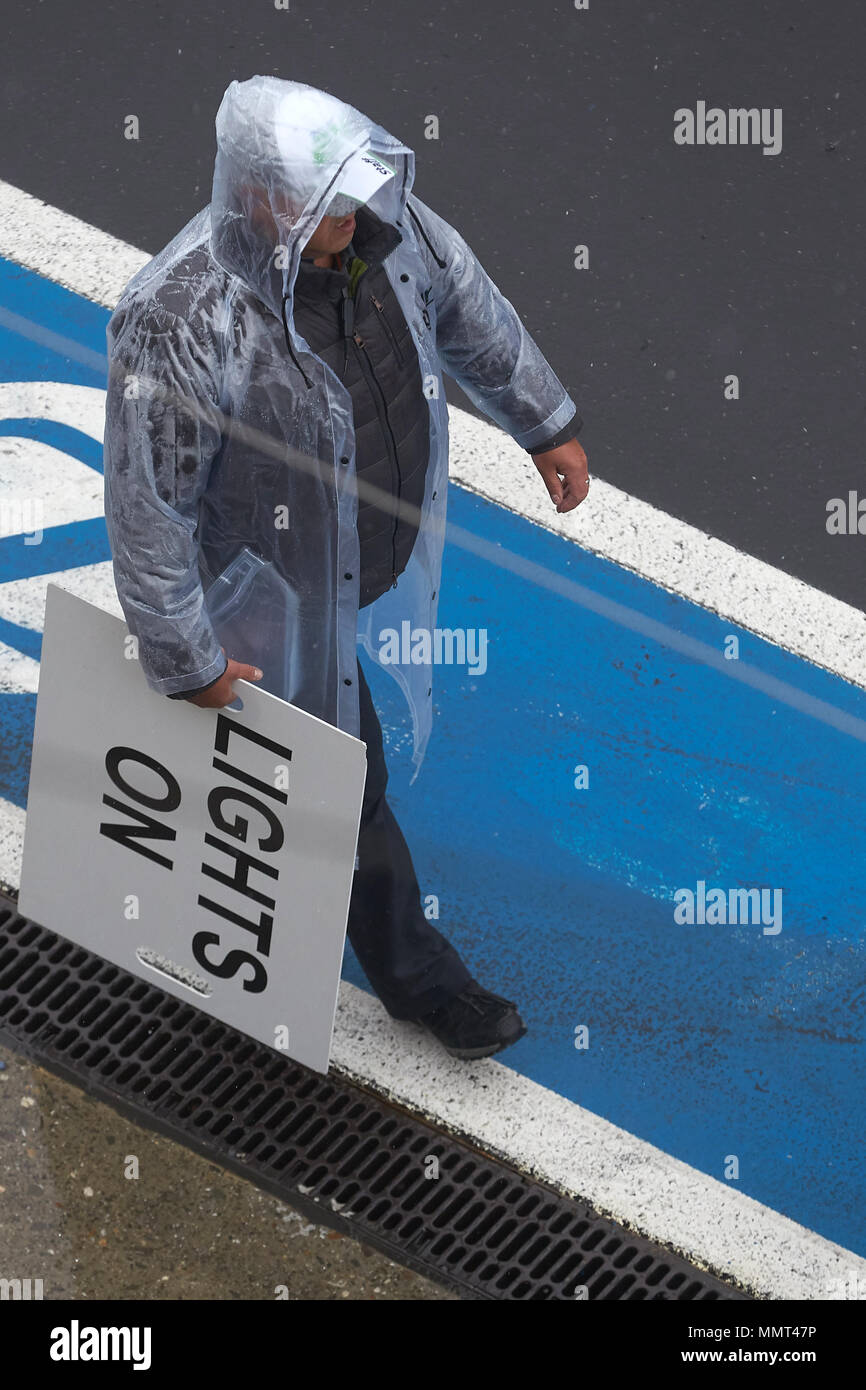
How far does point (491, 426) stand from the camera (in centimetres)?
560

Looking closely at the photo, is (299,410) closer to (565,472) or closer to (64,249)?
(565,472)

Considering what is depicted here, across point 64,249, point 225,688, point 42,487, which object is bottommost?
point 42,487

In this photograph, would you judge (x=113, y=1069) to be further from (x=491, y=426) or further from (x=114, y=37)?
(x=114, y=37)

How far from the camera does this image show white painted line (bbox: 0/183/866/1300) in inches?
158

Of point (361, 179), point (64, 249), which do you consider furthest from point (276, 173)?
point (64, 249)

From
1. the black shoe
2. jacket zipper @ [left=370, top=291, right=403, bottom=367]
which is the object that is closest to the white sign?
the black shoe

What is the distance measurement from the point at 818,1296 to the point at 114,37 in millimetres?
4951

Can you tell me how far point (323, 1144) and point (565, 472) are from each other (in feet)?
5.41

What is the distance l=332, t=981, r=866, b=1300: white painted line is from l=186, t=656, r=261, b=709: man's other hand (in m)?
1.15

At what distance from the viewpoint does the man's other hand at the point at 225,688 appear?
3.47 m

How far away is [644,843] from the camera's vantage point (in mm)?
4707

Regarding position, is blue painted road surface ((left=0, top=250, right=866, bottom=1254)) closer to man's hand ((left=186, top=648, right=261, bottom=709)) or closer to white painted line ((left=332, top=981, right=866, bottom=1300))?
white painted line ((left=332, top=981, right=866, bottom=1300))

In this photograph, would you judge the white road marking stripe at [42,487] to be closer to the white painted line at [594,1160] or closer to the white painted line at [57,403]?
the white painted line at [57,403]
